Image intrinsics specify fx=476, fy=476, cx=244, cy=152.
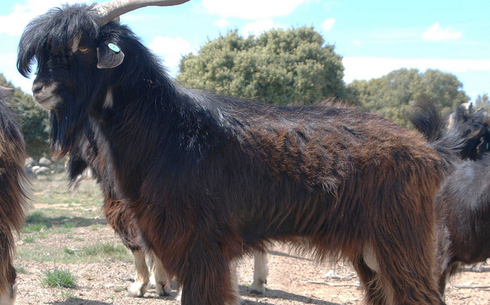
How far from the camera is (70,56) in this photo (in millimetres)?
3389

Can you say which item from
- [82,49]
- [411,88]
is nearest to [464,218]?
[82,49]

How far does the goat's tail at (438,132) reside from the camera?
4289 millimetres

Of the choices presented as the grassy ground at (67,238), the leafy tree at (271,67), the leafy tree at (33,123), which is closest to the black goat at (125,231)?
the grassy ground at (67,238)

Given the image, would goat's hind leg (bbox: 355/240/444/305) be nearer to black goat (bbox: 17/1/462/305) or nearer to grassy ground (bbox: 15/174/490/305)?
black goat (bbox: 17/1/462/305)

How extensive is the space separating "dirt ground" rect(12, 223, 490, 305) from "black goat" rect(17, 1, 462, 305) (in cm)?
150

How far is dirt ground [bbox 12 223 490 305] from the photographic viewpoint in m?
5.79

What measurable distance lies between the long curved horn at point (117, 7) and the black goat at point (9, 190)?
130 centimetres

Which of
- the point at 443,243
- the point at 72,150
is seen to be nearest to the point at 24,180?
the point at 72,150

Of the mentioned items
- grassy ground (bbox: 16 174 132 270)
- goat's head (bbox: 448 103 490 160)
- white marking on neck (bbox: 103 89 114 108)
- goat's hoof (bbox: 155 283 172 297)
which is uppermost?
white marking on neck (bbox: 103 89 114 108)

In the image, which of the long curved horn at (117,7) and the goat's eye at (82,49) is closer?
the goat's eye at (82,49)

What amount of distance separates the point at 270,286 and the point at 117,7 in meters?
5.10

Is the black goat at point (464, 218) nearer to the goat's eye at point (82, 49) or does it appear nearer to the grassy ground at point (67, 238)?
the goat's eye at point (82, 49)

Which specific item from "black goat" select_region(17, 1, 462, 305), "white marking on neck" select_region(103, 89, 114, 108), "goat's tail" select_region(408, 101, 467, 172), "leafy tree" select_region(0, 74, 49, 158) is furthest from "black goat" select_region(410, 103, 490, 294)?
"leafy tree" select_region(0, 74, 49, 158)

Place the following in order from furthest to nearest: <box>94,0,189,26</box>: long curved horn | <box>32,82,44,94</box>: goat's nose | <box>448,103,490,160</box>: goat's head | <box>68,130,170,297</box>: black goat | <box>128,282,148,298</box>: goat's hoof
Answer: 1. <box>448,103,490,160</box>: goat's head
2. <box>128,282,148,298</box>: goat's hoof
3. <box>68,130,170,297</box>: black goat
4. <box>94,0,189,26</box>: long curved horn
5. <box>32,82,44,94</box>: goat's nose
